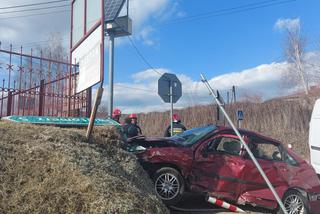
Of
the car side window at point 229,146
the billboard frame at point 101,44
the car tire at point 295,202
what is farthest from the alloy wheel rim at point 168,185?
the car tire at point 295,202

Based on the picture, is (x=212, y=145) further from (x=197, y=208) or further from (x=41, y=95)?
(x=41, y=95)

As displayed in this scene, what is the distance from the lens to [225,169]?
27.8 ft

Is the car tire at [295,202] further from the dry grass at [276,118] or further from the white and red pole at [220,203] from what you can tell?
the dry grass at [276,118]

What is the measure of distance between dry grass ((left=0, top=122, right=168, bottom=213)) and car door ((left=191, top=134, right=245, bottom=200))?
2059 mm

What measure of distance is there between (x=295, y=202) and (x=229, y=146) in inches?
72.0

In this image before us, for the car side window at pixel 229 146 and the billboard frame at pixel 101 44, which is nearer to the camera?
the billboard frame at pixel 101 44

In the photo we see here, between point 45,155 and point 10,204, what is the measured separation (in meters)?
1.01

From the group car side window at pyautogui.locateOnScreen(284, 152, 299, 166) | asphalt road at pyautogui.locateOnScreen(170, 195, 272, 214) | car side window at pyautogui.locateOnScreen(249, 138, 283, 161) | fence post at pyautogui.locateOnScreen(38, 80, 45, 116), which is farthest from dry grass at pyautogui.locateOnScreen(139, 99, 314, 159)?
fence post at pyautogui.locateOnScreen(38, 80, 45, 116)

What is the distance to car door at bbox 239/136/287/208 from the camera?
8.53 metres

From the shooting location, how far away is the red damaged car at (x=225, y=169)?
8188mm

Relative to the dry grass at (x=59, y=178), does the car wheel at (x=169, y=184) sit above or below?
below

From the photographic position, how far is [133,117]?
37.4 feet

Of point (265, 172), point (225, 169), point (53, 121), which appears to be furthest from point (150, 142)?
point (265, 172)

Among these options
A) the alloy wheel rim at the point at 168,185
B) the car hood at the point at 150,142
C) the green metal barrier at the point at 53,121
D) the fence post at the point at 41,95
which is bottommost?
the alloy wheel rim at the point at 168,185
